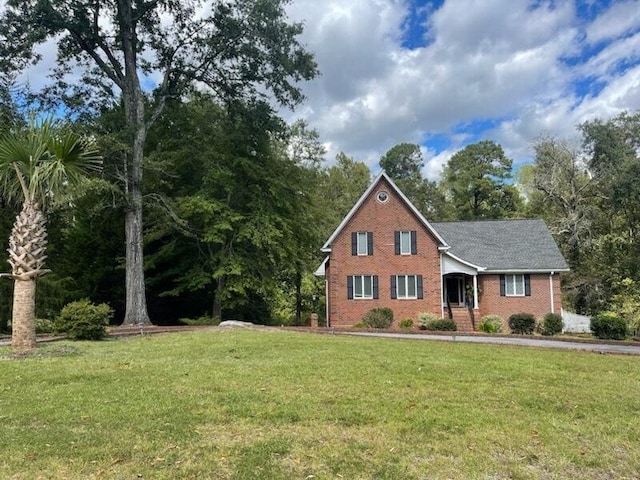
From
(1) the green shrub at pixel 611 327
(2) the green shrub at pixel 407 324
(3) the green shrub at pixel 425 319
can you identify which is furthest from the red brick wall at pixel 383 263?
(1) the green shrub at pixel 611 327

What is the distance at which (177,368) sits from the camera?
30.9ft

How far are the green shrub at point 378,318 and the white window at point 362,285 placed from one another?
70.5 inches

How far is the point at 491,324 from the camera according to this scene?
83.8 feet

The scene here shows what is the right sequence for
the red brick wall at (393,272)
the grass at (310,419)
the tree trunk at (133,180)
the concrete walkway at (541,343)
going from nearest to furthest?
the grass at (310,419)
the concrete walkway at (541,343)
the tree trunk at (133,180)
the red brick wall at (393,272)

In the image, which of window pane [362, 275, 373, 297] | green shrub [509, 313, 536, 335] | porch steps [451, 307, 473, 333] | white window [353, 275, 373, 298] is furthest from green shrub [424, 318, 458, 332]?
white window [353, 275, 373, 298]

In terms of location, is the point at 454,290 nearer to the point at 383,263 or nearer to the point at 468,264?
the point at 468,264

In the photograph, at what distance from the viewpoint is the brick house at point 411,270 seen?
28.1 metres

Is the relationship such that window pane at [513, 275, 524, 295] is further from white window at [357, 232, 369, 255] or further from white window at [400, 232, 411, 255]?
white window at [357, 232, 369, 255]

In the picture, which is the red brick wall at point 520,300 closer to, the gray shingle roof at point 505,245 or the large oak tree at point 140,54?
the gray shingle roof at point 505,245

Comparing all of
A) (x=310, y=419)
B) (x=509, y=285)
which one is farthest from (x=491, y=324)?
(x=310, y=419)

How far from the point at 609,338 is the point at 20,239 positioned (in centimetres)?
2045

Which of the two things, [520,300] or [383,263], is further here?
[383,263]

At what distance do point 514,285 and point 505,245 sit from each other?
2.94 meters

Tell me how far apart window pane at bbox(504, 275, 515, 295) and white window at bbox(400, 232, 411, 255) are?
5.79 meters
